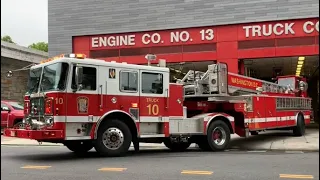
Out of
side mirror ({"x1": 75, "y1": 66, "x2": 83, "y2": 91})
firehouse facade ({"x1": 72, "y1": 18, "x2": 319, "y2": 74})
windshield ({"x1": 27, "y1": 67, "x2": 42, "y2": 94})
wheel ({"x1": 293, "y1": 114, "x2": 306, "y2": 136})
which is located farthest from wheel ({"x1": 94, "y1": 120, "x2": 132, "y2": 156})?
firehouse facade ({"x1": 72, "y1": 18, "x2": 319, "y2": 74})

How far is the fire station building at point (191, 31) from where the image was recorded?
66.9 ft

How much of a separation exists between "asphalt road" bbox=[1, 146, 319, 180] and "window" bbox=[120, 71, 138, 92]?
5.70 ft

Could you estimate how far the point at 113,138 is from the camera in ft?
33.8

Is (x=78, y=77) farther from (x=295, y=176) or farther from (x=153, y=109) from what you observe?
(x=295, y=176)

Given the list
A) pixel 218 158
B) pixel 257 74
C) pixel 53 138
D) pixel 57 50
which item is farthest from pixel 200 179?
pixel 257 74

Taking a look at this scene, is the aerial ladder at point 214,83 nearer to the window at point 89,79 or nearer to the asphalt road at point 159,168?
the asphalt road at point 159,168

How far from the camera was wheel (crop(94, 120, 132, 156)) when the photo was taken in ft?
33.3

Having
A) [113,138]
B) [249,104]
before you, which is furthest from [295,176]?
[249,104]

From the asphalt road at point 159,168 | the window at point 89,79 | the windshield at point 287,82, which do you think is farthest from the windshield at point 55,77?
the windshield at point 287,82

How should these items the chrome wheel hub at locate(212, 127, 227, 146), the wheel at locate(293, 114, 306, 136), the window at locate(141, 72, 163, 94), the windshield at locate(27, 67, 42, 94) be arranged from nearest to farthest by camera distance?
→ the windshield at locate(27, 67, 42, 94)
the window at locate(141, 72, 163, 94)
the chrome wheel hub at locate(212, 127, 227, 146)
the wheel at locate(293, 114, 306, 136)

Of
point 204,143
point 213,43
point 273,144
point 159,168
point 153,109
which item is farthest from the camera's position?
point 213,43

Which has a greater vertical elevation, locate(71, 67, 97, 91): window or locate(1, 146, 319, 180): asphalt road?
locate(71, 67, 97, 91): window

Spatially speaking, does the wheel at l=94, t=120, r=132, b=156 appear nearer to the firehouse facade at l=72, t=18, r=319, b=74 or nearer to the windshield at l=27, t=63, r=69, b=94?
the windshield at l=27, t=63, r=69, b=94

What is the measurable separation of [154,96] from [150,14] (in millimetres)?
11652
